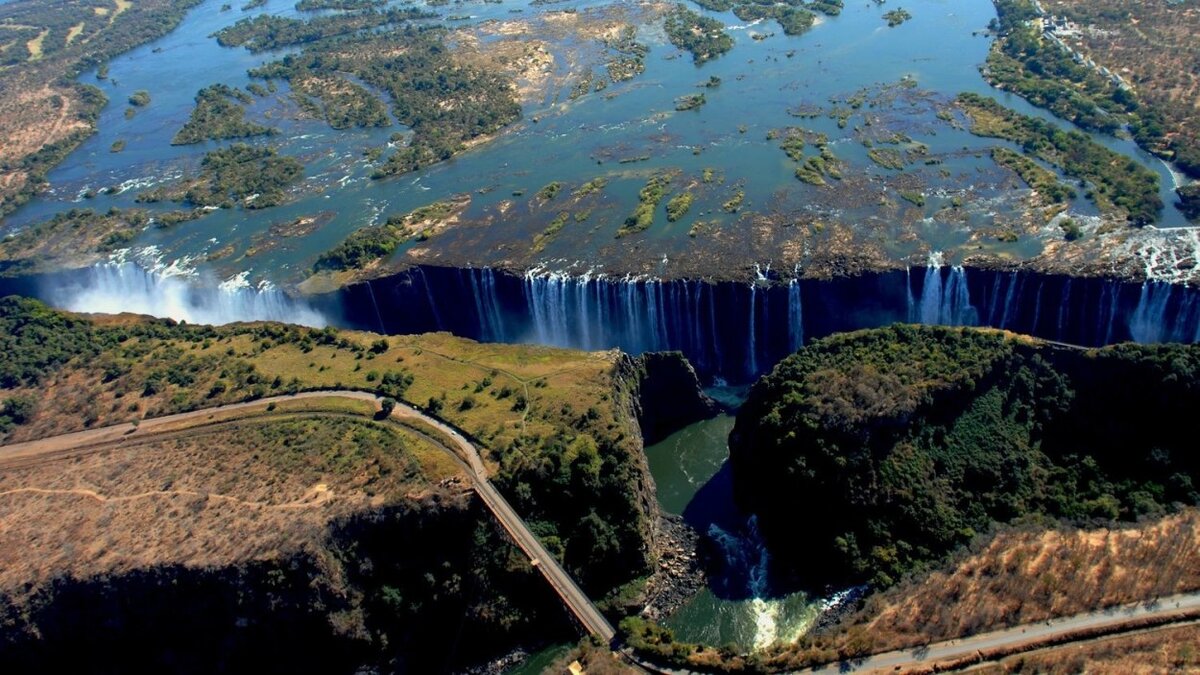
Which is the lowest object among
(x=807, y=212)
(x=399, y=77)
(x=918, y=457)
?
(x=918, y=457)

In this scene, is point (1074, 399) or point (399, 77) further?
point (399, 77)

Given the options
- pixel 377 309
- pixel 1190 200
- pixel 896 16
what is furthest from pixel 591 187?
pixel 896 16

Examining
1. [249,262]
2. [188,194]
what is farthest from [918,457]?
[188,194]

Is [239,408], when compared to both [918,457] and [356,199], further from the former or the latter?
[918,457]

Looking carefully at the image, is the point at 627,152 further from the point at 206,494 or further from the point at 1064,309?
the point at 206,494

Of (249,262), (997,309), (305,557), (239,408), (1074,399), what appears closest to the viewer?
(305,557)

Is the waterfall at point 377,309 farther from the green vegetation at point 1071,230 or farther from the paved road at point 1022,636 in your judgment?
the green vegetation at point 1071,230
